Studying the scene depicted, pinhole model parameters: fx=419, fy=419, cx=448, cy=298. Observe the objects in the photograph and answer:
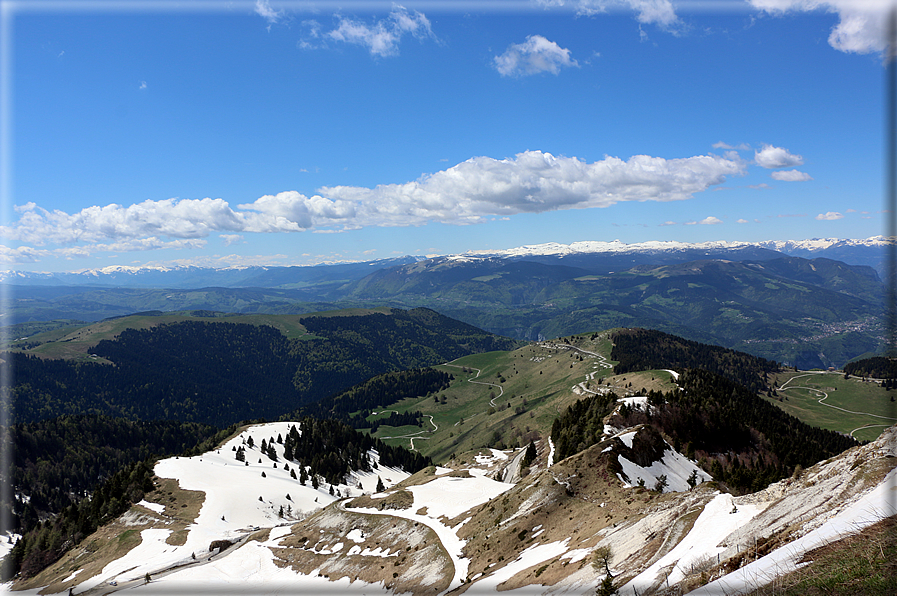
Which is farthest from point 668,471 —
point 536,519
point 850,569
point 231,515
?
point 231,515

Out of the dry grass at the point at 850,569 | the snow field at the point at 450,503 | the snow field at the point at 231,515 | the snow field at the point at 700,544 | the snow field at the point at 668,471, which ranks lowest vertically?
the snow field at the point at 231,515

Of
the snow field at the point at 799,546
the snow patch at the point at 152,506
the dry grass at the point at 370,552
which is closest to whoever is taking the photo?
the snow field at the point at 799,546

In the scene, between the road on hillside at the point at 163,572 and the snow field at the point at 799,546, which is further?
the road on hillside at the point at 163,572

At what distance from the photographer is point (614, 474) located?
179 feet

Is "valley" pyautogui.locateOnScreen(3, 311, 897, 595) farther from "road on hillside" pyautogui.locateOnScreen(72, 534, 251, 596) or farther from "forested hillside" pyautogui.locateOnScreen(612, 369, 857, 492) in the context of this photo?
"forested hillside" pyautogui.locateOnScreen(612, 369, 857, 492)

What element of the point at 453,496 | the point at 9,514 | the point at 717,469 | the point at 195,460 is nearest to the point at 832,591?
the point at 717,469

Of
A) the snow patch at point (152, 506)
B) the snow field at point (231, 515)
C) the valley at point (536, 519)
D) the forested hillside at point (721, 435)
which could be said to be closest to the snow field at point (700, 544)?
the valley at point (536, 519)

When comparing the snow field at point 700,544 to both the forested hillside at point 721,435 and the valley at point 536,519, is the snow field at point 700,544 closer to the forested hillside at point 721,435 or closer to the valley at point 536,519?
the valley at point 536,519

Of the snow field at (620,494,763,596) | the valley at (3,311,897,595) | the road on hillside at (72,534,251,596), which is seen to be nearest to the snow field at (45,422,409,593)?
the valley at (3,311,897,595)

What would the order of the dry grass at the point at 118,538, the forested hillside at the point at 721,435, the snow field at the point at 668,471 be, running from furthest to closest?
the forested hillside at the point at 721,435 → the dry grass at the point at 118,538 → the snow field at the point at 668,471

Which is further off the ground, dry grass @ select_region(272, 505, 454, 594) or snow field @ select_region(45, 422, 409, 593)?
dry grass @ select_region(272, 505, 454, 594)

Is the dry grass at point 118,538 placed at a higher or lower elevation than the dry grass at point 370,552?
lower

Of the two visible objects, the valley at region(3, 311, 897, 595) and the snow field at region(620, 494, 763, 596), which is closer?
the snow field at region(620, 494, 763, 596)

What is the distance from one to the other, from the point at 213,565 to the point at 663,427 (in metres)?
82.5
